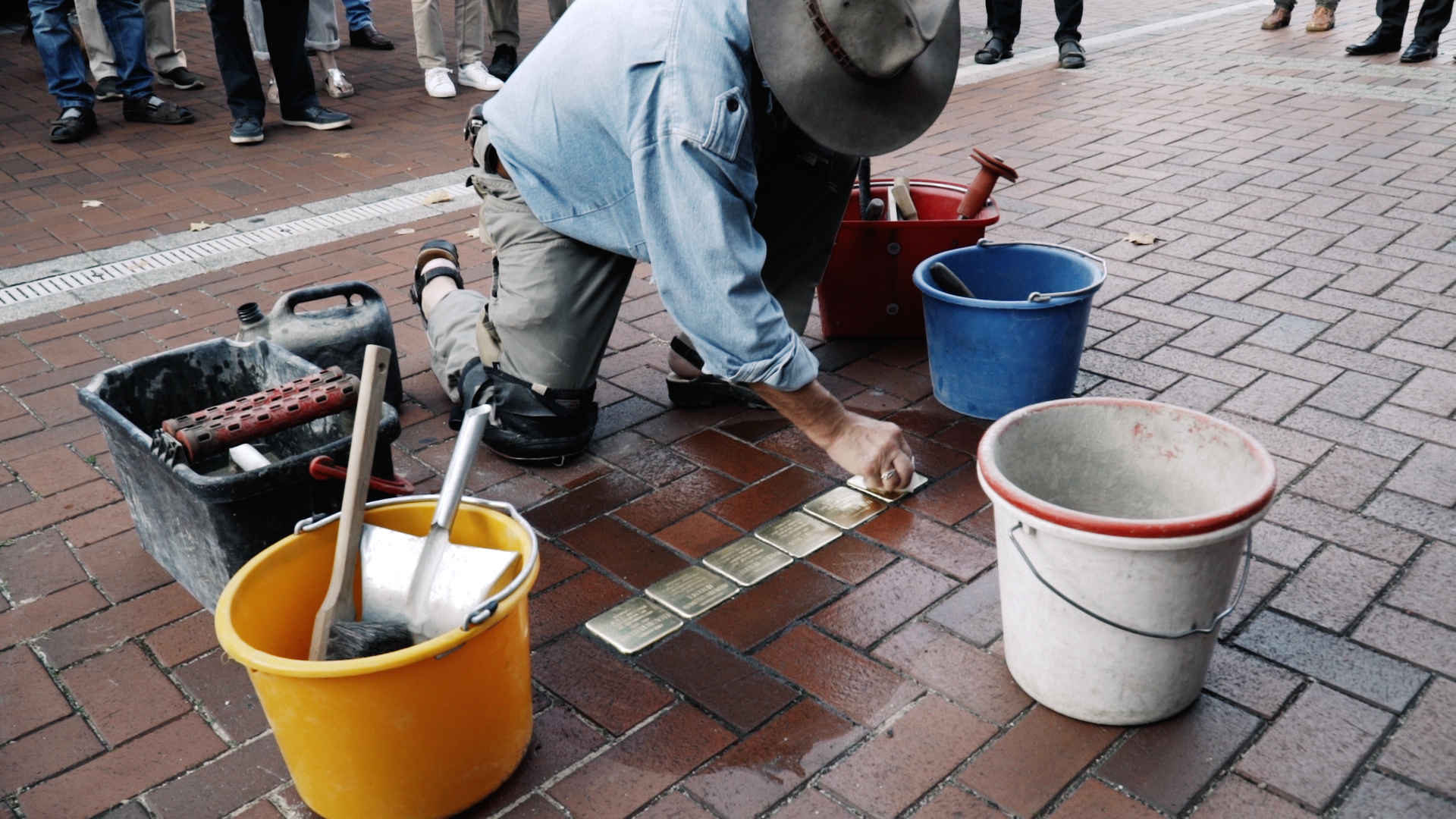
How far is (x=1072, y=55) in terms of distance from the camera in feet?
24.0

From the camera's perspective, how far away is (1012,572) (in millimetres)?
1938

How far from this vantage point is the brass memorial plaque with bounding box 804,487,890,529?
8.61 ft

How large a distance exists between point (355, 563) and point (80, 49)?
5.80 m

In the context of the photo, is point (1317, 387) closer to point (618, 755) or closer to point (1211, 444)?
point (1211, 444)

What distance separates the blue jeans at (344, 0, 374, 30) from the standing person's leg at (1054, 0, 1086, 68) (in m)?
4.94

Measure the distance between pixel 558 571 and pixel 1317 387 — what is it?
2158mm

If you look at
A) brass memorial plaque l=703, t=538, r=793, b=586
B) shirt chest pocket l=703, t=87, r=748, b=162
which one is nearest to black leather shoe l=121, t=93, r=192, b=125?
brass memorial plaque l=703, t=538, r=793, b=586

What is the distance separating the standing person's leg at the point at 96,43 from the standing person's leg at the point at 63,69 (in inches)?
4.6

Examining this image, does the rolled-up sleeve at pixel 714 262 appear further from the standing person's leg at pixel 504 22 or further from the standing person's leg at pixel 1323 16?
the standing person's leg at pixel 1323 16

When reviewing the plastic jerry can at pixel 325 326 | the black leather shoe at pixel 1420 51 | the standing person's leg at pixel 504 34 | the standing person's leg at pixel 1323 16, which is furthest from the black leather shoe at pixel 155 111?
the standing person's leg at pixel 1323 16

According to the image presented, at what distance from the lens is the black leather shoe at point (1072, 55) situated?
7.32 meters

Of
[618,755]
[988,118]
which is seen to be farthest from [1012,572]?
[988,118]

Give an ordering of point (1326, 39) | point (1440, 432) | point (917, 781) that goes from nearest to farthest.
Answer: point (917, 781)
point (1440, 432)
point (1326, 39)

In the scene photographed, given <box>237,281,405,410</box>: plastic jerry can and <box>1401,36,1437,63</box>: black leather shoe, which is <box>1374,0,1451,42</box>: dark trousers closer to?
<box>1401,36,1437,63</box>: black leather shoe
